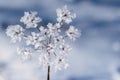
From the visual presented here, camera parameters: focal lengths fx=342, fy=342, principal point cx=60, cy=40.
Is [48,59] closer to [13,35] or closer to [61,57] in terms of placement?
[61,57]

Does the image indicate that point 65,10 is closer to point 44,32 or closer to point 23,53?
point 44,32

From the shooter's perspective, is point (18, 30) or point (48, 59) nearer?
point (48, 59)

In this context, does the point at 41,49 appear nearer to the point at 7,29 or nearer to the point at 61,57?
the point at 61,57

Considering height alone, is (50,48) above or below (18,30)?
below

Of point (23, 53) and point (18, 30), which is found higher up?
point (18, 30)

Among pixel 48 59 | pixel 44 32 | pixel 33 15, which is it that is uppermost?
pixel 33 15

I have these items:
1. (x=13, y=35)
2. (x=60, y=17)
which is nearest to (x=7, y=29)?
(x=13, y=35)

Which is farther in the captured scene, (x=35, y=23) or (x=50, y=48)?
(x=35, y=23)

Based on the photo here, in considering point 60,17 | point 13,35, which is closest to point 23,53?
point 13,35
